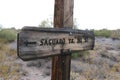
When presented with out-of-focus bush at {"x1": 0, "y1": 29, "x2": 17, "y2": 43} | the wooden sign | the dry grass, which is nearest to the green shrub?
out-of-focus bush at {"x1": 0, "y1": 29, "x2": 17, "y2": 43}

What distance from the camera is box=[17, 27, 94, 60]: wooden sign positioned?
280 centimetres

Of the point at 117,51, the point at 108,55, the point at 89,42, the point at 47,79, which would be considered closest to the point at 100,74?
the point at 47,79

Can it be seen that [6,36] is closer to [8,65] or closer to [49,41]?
[8,65]

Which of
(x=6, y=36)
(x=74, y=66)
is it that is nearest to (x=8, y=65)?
(x=74, y=66)

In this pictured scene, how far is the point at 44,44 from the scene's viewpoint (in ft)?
10.0

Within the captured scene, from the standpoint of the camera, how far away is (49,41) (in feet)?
10.3

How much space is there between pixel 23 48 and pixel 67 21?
0.94 metres

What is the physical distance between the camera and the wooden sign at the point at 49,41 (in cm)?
280

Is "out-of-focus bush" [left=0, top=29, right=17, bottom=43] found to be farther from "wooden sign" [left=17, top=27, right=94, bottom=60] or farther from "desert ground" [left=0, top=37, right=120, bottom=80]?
"wooden sign" [left=17, top=27, right=94, bottom=60]

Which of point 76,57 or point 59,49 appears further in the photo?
point 76,57

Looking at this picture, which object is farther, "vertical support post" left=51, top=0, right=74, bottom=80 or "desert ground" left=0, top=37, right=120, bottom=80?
"desert ground" left=0, top=37, right=120, bottom=80

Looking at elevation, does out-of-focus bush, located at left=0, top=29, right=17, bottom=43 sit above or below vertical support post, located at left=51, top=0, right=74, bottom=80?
below

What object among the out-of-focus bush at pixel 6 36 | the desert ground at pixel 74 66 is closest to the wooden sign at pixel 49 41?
the desert ground at pixel 74 66

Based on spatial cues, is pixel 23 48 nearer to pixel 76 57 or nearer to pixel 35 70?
pixel 35 70
